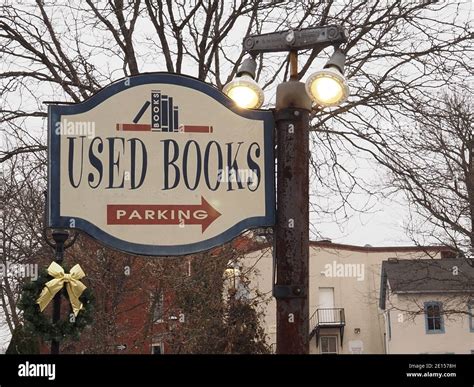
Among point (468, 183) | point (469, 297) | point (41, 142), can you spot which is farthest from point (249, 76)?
point (469, 297)

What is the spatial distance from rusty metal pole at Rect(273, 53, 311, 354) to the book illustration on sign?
43 cm

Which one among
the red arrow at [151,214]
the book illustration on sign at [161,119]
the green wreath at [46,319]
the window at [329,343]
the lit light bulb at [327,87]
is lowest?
the window at [329,343]

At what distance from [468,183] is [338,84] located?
17111mm

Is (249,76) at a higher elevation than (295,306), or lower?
higher

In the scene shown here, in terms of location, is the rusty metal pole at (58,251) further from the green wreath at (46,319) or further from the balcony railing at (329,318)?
the balcony railing at (329,318)

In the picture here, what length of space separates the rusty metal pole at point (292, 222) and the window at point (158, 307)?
23.8 ft

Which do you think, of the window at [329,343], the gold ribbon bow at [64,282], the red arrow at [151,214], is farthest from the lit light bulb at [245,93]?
the window at [329,343]

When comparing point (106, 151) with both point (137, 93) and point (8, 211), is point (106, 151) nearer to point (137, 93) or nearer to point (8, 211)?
point (137, 93)

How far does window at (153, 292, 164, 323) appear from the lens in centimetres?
1126

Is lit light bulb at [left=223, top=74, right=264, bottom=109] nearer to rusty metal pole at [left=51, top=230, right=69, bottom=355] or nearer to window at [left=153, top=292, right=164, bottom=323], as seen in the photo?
rusty metal pole at [left=51, top=230, right=69, bottom=355]

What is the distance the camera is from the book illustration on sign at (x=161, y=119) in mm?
4105

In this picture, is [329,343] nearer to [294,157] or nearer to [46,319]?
[46,319]

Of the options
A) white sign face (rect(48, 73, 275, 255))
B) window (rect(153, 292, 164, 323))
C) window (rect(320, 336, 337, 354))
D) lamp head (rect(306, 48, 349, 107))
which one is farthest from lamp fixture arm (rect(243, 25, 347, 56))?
window (rect(320, 336, 337, 354))
